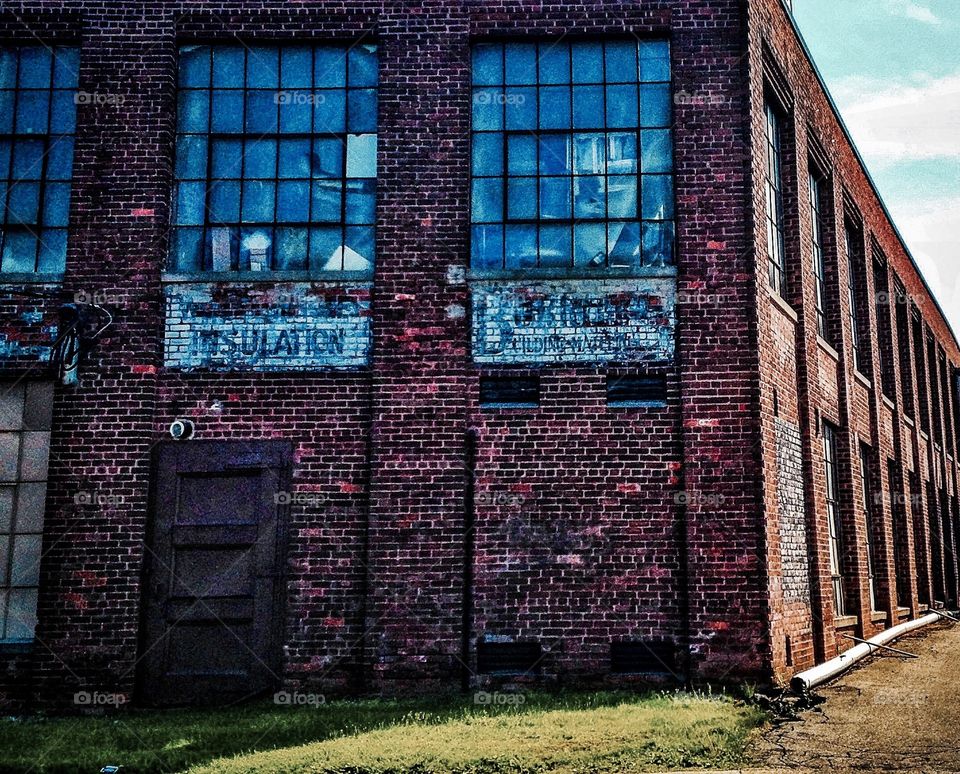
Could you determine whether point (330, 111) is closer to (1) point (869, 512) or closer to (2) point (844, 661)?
(2) point (844, 661)

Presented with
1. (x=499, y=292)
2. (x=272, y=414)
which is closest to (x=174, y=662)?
(x=272, y=414)

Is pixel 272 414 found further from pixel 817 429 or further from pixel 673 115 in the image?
pixel 817 429

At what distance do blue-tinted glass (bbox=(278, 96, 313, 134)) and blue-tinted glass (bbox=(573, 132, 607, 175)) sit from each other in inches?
111

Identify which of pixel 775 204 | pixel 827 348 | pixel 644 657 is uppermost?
pixel 775 204

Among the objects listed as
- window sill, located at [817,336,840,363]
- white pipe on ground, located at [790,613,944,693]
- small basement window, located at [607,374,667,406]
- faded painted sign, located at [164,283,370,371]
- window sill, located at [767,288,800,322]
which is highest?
window sill, located at [767,288,800,322]

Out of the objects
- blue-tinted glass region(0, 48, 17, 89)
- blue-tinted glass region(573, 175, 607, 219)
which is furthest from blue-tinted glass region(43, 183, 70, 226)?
blue-tinted glass region(573, 175, 607, 219)

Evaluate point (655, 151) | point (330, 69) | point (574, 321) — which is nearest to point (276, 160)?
point (330, 69)

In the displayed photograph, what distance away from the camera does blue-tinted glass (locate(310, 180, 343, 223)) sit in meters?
11.2

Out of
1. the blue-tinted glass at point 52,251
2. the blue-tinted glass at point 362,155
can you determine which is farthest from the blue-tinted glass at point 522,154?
the blue-tinted glass at point 52,251

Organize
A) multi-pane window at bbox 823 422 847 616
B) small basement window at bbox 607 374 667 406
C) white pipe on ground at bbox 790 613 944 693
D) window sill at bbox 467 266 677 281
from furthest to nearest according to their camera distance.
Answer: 1. multi-pane window at bbox 823 422 847 616
2. window sill at bbox 467 266 677 281
3. small basement window at bbox 607 374 667 406
4. white pipe on ground at bbox 790 613 944 693

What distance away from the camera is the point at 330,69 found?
11.4 m

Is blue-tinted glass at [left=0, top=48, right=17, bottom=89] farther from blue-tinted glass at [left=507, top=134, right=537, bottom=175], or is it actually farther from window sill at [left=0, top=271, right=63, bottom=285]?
blue-tinted glass at [left=507, top=134, right=537, bottom=175]

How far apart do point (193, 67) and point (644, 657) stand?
7.69 metres

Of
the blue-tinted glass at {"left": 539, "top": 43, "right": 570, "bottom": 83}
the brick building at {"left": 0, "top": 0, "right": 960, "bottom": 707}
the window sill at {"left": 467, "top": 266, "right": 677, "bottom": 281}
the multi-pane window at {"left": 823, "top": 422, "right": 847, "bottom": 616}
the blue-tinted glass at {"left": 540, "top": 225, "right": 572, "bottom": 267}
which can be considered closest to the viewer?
the brick building at {"left": 0, "top": 0, "right": 960, "bottom": 707}
